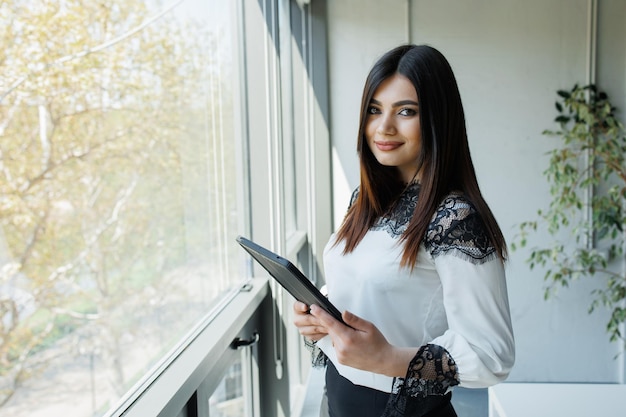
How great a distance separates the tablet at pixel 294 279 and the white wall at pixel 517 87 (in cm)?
270

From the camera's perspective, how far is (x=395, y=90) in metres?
1.20

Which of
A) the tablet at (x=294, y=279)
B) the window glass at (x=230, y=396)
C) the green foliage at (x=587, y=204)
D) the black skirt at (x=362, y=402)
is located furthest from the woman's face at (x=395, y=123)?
the green foliage at (x=587, y=204)

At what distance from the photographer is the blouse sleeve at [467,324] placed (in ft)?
3.35

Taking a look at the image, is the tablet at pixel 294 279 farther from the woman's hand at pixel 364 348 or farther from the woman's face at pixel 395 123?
the woman's face at pixel 395 123

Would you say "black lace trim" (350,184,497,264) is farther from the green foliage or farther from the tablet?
the green foliage

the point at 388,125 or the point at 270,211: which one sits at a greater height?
the point at 388,125

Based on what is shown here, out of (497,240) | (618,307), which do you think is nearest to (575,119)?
(618,307)

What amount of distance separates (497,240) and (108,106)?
776 mm

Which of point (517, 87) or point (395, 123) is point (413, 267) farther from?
point (517, 87)

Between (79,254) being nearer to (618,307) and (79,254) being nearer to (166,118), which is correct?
(166,118)

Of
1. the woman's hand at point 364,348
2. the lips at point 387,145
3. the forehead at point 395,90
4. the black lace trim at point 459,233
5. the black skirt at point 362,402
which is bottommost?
the black skirt at point 362,402

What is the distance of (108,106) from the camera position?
41.8 inches

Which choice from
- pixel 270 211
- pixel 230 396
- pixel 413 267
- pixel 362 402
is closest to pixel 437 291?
pixel 413 267

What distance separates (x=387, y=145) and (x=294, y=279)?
0.40m
